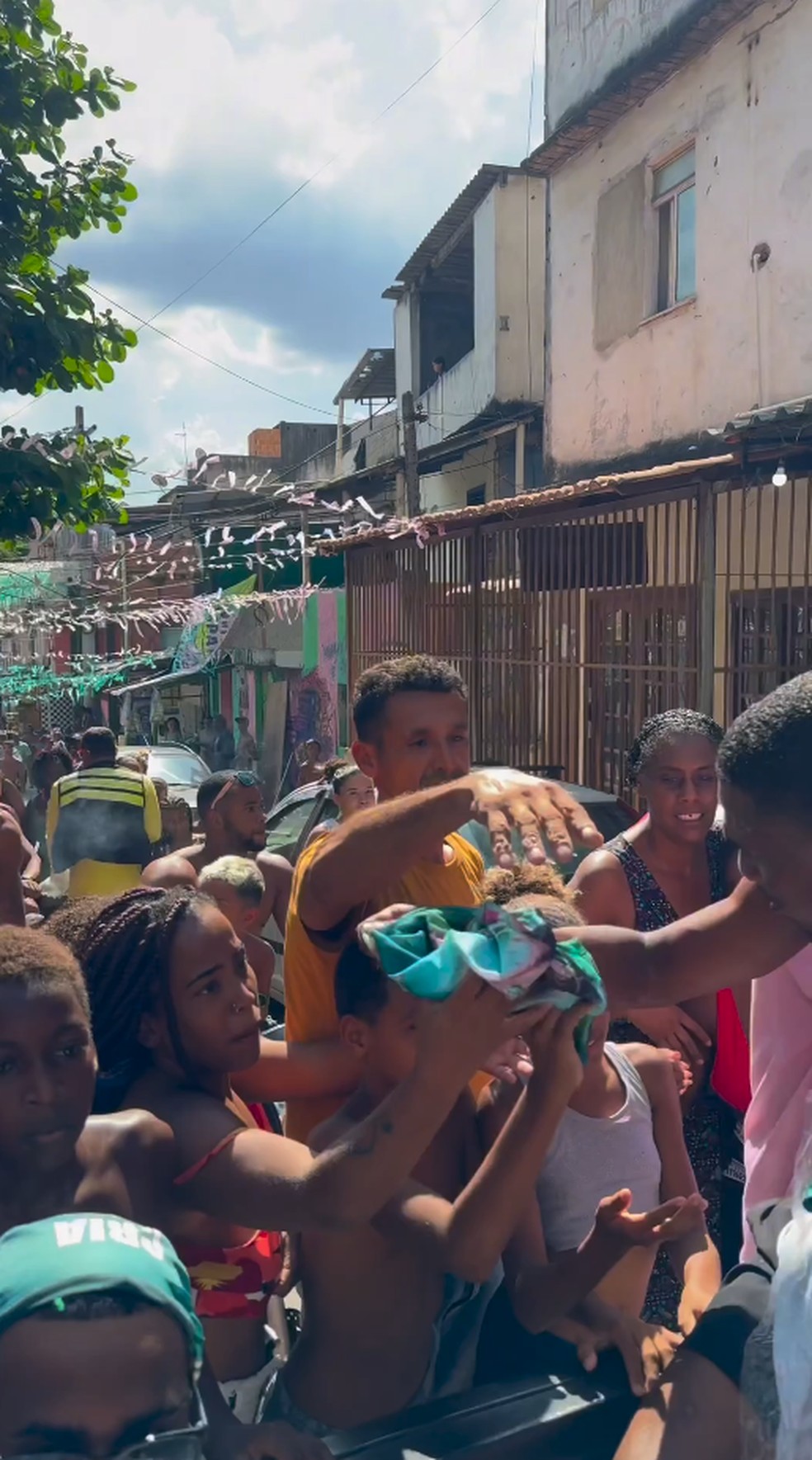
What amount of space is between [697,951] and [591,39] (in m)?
12.0

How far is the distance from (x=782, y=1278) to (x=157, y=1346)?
0.75m

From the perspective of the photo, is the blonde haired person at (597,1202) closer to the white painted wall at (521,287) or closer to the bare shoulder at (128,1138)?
the bare shoulder at (128,1138)

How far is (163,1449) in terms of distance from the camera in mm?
1431

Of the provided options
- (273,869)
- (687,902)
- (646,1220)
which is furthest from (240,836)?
(646,1220)

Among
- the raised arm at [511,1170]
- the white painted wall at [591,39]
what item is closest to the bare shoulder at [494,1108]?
the raised arm at [511,1170]

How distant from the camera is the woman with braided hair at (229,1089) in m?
1.77

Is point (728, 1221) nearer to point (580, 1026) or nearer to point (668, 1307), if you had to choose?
point (668, 1307)

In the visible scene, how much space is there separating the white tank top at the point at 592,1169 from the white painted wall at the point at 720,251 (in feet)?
25.6

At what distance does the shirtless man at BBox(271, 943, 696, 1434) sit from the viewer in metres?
1.81

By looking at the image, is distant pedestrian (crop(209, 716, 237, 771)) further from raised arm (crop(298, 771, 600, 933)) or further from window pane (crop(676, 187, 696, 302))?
raised arm (crop(298, 771, 600, 933))

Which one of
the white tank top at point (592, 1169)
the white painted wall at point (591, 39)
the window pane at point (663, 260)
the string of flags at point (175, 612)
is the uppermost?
the white painted wall at point (591, 39)

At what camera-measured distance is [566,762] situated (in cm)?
917

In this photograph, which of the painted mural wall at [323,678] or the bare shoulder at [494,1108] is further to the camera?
the painted mural wall at [323,678]

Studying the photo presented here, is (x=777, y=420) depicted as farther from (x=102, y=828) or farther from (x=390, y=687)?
(x=390, y=687)
